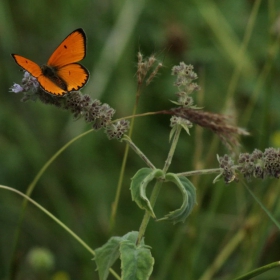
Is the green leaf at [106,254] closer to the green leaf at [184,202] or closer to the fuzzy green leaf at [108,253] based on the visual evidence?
the fuzzy green leaf at [108,253]

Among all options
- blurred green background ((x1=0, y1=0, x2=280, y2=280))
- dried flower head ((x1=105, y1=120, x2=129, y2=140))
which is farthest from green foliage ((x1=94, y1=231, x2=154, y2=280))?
blurred green background ((x1=0, y1=0, x2=280, y2=280))

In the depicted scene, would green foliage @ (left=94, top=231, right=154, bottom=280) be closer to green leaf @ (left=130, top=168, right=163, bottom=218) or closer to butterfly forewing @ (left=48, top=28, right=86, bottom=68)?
green leaf @ (left=130, top=168, right=163, bottom=218)

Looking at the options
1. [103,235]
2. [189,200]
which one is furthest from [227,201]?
[189,200]

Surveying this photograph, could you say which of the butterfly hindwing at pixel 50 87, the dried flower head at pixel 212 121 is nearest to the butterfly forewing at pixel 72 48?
the butterfly hindwing at pixel 50 87

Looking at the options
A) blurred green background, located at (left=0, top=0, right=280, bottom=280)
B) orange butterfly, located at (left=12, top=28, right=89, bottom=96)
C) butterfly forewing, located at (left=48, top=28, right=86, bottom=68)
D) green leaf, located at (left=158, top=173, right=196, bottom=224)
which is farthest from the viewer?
blurred green background, located at (left=0, top=0, right=280, bottom=280)

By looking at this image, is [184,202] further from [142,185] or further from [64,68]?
[64,68]

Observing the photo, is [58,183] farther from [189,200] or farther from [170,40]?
[189,200]

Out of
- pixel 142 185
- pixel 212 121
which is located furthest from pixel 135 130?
pixel 142 185
